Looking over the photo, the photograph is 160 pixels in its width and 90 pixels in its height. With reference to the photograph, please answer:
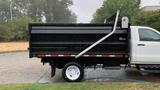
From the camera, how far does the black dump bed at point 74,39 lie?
13078 millimetres

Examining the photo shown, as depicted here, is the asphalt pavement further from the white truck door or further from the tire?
the white truck door

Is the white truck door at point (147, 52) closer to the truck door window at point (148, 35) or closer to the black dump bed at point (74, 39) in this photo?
the truck door window at point (148, 35)

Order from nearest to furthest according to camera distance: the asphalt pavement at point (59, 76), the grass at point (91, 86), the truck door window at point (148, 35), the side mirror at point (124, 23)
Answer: the grass at point (91, 86) < the side mirror at point (124, 23) < the truck door window at point (148, 35) < the asphalt pavement at point (59, 76)

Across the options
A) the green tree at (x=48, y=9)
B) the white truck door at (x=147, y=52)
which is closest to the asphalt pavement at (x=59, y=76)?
the white truck door at (x=147, y=52)

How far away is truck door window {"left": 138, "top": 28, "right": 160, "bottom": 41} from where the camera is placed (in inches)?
524

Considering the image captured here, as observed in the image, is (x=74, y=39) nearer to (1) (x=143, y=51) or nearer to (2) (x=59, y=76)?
(2) (x=59, y=76)

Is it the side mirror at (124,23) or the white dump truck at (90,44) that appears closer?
the side mirror at (124,23)

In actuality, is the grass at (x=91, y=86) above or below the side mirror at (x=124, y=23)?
below

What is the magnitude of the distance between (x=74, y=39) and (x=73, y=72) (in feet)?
3.85

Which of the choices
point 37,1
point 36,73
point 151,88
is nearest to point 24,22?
point 37,1

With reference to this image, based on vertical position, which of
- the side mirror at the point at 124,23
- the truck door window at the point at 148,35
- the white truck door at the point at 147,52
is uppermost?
the side mirror at the point at 124,23

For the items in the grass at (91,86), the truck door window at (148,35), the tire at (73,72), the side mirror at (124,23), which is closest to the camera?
the grass at (91,86)

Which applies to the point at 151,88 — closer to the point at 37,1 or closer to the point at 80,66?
the point at 80,66

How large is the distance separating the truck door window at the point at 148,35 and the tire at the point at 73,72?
243 centimetres
